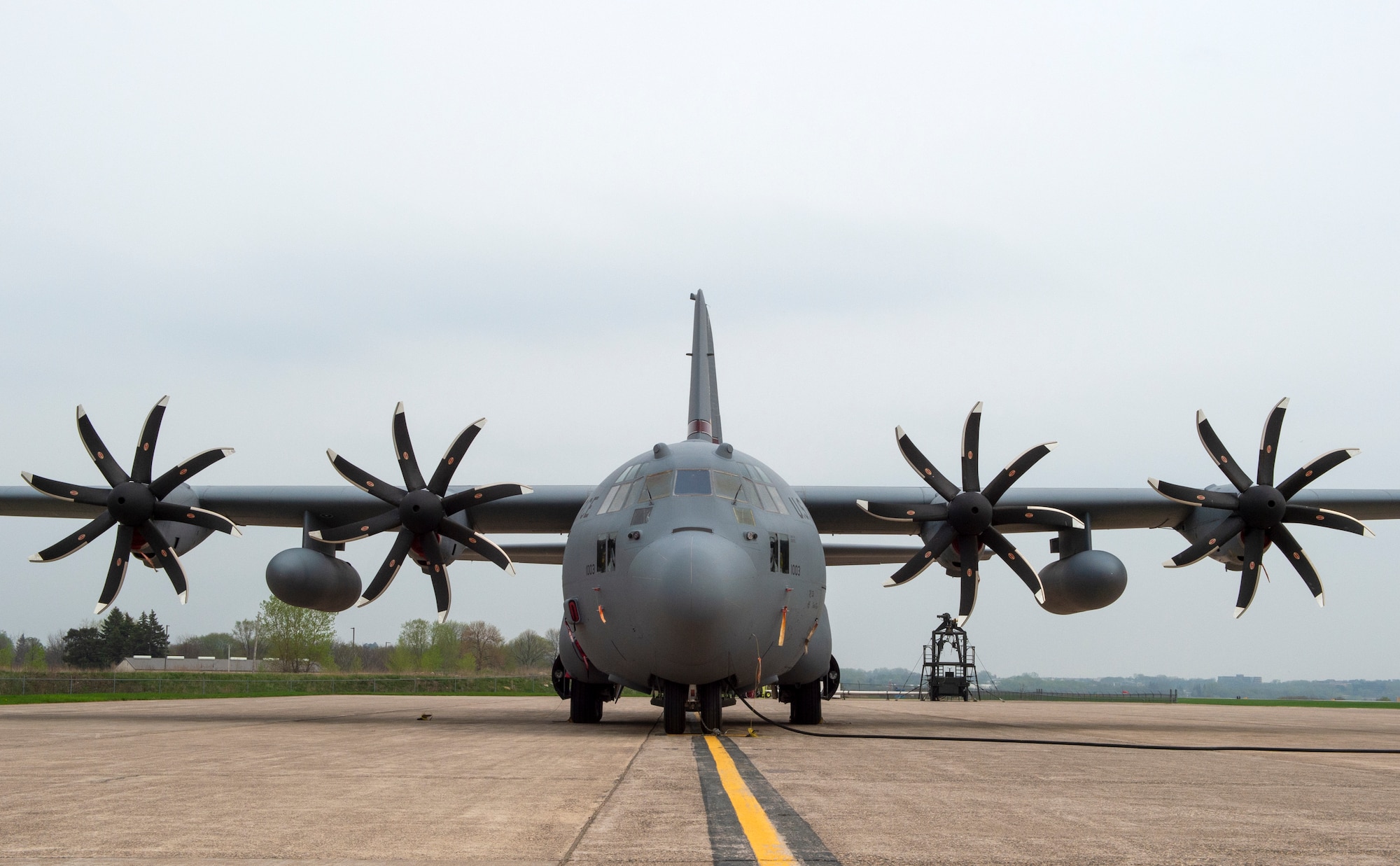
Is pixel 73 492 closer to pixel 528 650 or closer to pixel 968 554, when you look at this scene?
pixel 968 554

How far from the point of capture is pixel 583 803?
6.29 m

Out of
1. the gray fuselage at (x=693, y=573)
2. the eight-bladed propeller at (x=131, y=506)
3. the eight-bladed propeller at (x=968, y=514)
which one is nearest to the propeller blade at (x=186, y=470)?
the eight-bladed propeller at (x=131, y=506)

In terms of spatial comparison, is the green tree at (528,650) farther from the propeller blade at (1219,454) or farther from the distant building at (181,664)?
the propeller blade at (1219,454)

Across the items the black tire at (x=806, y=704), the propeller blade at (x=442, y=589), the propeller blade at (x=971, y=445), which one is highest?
the propeller blade at (x=971, y=445)

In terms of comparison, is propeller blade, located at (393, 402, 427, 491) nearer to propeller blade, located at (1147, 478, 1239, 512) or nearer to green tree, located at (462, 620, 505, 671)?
propeller blade, located at (1147, 478, 1239, 512)

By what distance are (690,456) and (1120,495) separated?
9.80 meters

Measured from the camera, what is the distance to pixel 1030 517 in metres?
18.4

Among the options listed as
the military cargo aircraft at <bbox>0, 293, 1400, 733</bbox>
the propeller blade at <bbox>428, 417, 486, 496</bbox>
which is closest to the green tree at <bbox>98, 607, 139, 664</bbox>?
the military cargo aircraft at <bbox>0, 293, 1400, 733</bbox>

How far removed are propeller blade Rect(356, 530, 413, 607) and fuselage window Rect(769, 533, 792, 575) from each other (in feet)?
24.7

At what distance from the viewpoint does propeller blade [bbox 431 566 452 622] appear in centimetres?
1884

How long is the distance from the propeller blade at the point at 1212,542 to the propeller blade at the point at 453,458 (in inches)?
493

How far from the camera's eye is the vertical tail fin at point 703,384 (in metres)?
19.1

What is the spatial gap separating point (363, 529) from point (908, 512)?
9.54 metres

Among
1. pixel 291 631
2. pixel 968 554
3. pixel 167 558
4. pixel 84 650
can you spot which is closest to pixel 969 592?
pixel 968 554
